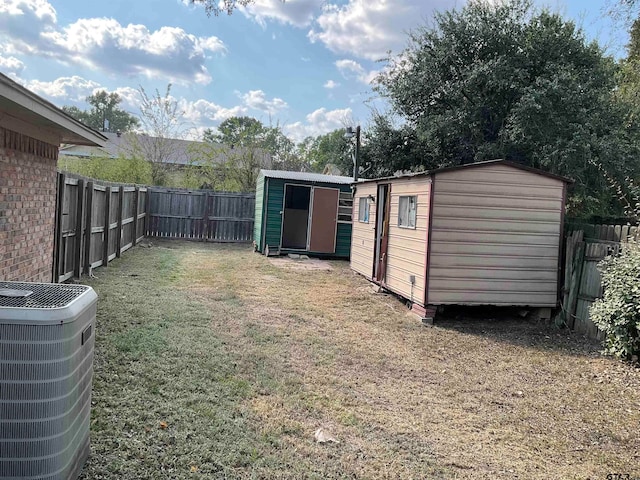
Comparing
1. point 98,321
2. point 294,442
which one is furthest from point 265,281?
point 294,442

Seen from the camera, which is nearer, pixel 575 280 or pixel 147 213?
pixel 575 280

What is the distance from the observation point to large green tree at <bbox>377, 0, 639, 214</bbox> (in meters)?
10.5

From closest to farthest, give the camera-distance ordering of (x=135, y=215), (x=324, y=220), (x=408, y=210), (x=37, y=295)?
(x=37, y=295)
(x=408, y=210)
(x=135, y=215)
(x=324, y=220)

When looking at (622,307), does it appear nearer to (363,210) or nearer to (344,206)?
(363,210)

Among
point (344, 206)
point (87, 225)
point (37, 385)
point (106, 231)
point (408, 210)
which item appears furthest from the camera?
point (344, 206)

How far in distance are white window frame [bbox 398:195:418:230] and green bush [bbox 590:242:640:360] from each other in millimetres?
2637

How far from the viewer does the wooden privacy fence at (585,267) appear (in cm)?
621

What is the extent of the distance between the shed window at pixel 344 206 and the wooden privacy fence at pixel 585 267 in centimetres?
701

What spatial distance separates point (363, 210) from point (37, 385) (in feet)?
28.4

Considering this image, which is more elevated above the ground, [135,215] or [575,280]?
[135,215]

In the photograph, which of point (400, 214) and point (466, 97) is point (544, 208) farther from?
point (466, 97)

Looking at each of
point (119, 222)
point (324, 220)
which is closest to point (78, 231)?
point (119, 222)

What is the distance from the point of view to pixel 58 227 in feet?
20.9

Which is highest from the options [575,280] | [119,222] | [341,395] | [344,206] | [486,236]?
[344,206]
